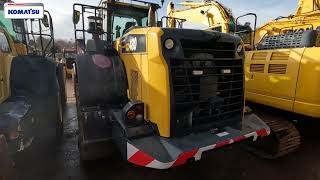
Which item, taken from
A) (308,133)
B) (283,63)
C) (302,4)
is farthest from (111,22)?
(302,4)

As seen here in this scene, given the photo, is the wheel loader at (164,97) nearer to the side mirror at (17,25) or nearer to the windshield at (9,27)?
the side mirror at (17,25)

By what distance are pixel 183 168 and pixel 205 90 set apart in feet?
4.32

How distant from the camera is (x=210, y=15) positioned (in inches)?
314

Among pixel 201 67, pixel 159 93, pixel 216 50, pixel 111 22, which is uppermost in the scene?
pixel 111 22

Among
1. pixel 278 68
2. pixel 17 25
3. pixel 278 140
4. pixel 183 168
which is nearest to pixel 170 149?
pixel 183 168

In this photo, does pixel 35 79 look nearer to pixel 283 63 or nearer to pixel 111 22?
pixel 111 22

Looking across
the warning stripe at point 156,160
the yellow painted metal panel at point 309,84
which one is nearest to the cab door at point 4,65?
the warning stripe at point 156,160

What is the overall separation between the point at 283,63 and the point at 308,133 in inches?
79.5

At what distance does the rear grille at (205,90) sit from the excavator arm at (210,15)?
4.74 metres

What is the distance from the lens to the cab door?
3.15 m

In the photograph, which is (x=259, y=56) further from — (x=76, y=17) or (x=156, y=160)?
(x=76, y=17)

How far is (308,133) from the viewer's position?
479 cm

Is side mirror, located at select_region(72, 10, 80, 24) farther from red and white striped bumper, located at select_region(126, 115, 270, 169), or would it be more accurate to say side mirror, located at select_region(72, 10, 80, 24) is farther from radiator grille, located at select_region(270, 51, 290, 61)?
radiator grille, located at select_region(270, 51, 290, 61)

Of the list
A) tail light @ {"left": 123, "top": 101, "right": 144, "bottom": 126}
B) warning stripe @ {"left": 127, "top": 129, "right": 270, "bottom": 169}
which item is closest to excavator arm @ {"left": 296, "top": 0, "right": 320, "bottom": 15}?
warning stripe @ {"left": 127, "top": 129, "right": 270, "bottom": 169}
